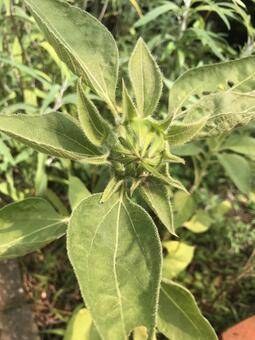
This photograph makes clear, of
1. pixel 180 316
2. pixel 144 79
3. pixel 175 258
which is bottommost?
pixel 175 258

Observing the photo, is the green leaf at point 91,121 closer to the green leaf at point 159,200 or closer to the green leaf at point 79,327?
the green leaf at point 159,200

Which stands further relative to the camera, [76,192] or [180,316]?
[76,192]

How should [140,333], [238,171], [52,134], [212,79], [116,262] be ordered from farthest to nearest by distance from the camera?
[238,171], [140,333], [212,79], [52,134], [116,262]

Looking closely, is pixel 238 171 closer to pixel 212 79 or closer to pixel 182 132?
pixel 212 79

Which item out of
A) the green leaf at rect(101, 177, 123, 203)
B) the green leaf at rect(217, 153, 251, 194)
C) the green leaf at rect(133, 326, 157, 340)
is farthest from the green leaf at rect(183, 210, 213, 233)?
the green leaf at rect(101, 177, 123, 203)

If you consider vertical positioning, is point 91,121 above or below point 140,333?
above

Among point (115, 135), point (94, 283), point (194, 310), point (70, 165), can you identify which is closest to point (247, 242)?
point (70, 165)

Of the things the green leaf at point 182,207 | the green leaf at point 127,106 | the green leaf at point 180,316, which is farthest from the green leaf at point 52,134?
the green leaf at point 182,207

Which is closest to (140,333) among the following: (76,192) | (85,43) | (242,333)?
(242,333)
